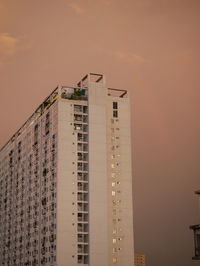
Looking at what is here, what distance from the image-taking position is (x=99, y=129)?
4813 inches

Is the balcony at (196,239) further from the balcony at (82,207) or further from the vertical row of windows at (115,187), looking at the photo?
the vertical row of windows at (115,187)

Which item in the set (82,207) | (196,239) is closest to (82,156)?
(82,207)

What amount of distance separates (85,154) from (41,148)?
13.3 m

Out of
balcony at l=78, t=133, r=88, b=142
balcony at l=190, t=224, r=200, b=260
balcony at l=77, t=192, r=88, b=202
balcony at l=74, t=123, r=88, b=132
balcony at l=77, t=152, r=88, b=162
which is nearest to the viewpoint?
balcony at l=190, t=224, r=200, b=260

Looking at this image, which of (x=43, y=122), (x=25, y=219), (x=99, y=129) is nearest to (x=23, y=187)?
(x=25, y=219)

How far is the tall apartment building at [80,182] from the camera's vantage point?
113438 mm

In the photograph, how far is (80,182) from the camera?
11731 centimetres

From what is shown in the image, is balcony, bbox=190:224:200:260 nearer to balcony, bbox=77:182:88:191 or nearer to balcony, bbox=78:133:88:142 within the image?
balcony, bbox=77:182:88:191

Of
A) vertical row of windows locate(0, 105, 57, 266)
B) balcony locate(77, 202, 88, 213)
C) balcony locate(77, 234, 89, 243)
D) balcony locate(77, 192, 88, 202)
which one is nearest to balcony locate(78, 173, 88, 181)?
balcony locate(77, 192, 88, 202)

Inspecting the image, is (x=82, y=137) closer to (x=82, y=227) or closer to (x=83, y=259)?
(x=82, y=227)

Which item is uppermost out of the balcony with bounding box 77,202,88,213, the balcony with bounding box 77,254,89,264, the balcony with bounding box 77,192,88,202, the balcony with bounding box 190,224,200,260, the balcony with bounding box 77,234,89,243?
the balcony with bounding box 77,192,88,202

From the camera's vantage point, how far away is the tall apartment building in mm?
113438

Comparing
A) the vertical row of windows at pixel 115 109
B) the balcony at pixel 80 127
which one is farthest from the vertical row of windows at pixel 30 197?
the vertical row of windows at pixel 115 109

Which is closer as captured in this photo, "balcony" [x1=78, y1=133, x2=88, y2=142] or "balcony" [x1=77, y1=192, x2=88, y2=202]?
"balcony" [x1=77, y1=192, x2=88, y2=202]
